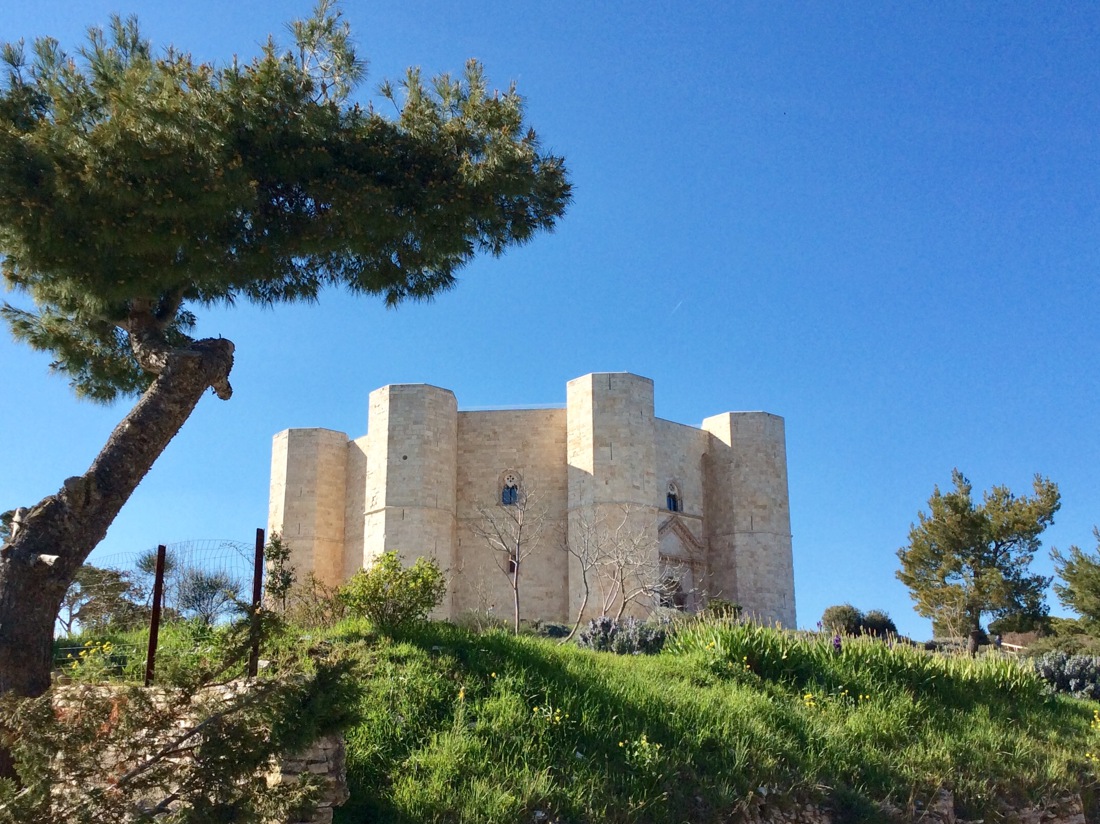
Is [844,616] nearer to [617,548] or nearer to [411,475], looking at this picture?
[617,548]

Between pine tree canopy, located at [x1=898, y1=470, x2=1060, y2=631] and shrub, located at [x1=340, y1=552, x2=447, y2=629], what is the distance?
765 inches

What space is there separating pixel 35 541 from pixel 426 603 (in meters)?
3.56

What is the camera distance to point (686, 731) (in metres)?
7.69

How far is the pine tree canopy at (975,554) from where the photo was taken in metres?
25.0

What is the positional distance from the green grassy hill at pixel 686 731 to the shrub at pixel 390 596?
21 centimetres

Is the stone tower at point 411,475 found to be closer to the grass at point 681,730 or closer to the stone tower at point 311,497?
the stone tower at point 311,497

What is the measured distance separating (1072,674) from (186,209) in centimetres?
1220

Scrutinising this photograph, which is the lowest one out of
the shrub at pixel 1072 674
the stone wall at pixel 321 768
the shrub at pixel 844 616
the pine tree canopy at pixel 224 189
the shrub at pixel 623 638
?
the stone wall at pixel 321 768

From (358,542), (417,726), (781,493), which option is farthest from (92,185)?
(781,493)

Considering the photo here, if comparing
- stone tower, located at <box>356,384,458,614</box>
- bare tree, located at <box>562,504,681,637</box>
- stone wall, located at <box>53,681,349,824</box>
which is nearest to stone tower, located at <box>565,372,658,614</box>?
bare tree, located at <box>562,504,681,637</box>

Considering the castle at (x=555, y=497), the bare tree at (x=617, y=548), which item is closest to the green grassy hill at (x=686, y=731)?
the bare tree at (x=617, y=548)

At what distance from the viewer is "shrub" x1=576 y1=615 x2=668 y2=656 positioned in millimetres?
11062

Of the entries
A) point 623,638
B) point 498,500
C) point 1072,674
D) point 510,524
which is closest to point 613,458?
point 510,524

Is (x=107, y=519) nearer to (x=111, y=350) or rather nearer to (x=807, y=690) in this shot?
(x=111, y=350)
